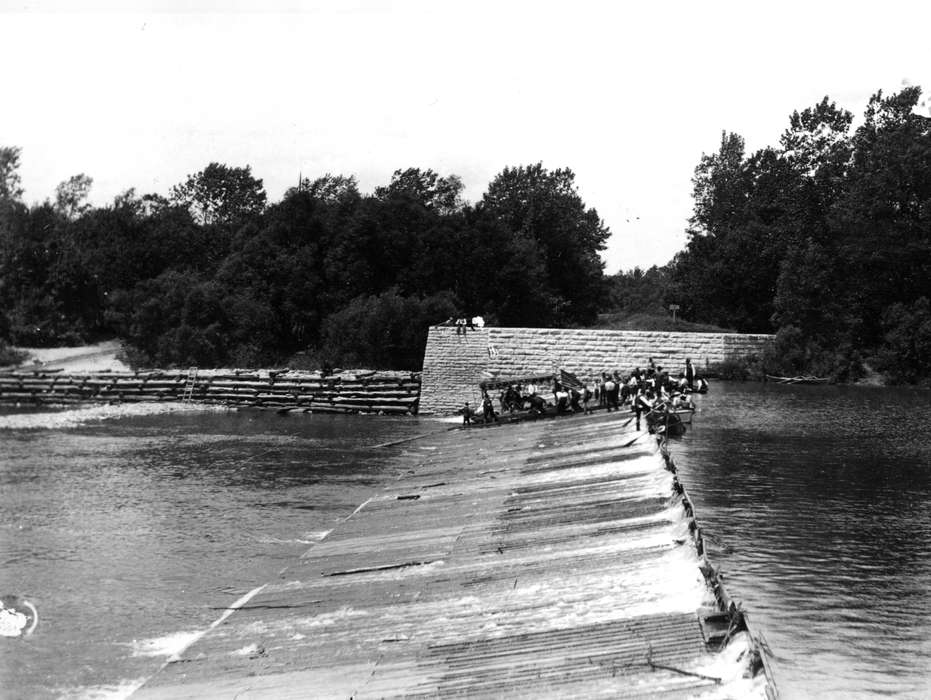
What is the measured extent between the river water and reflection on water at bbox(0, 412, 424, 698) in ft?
0.22

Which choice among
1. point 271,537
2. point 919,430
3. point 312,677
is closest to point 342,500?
point 271,537

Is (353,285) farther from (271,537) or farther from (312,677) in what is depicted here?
(312,677)

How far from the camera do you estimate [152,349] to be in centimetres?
7088

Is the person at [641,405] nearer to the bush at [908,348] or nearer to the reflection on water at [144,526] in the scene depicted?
the reflection on water at [144,526]

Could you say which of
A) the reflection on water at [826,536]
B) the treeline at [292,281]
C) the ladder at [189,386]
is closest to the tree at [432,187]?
the treeline at [292,281]

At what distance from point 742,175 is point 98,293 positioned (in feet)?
154

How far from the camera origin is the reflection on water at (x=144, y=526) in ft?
60.6

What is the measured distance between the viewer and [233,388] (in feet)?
193

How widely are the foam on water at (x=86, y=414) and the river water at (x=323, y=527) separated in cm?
267

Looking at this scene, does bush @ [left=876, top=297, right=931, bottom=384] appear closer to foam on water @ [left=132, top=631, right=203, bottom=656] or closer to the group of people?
the group of people

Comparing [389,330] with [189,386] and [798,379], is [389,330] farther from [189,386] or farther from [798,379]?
[798,379]

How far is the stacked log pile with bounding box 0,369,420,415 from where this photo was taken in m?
55.4

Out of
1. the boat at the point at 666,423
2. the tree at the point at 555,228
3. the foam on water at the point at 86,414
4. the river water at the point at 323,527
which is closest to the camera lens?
the river water at the point at 323,527

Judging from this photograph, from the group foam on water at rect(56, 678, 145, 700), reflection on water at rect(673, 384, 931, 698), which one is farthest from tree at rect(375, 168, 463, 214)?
foam on water at rect(56, 678, 145, 700)
